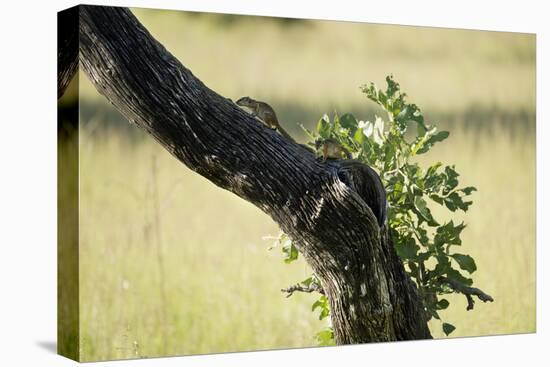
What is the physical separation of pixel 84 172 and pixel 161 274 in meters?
0.74

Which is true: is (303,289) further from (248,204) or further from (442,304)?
(442,304)

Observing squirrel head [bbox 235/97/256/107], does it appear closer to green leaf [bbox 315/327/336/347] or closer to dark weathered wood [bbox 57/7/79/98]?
dark weathered wood [bbox 57/7/79/98]

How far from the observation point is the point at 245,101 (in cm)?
592

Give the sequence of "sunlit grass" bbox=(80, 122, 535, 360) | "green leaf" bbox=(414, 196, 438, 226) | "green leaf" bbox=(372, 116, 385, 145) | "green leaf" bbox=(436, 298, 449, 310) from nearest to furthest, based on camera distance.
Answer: "sunlit grass" bbox=(80, 122, 535, 360)
"green leaf" bbox=(414, 196, 438, 226)
"green leaf" bbox=(372, 116, 385, 145)
"green leaf" bbox=(436, 298, 449, 310)

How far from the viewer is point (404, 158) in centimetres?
615

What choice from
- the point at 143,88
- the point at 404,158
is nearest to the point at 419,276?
the point at 404,158

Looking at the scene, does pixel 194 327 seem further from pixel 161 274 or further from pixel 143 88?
pixel 143 88

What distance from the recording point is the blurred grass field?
5535 millimetres

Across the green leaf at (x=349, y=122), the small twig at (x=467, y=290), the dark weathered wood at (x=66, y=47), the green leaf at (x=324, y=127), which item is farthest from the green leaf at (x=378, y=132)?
the dark weathered wood at (x=66, y=47)

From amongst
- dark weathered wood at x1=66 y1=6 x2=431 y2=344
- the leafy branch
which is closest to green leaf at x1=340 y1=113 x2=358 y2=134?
the leafy branch

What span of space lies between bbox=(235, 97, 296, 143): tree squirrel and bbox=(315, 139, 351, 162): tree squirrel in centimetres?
16

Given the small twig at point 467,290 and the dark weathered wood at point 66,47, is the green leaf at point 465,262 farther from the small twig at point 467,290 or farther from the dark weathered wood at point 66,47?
the dark weathered wood at point 66,47

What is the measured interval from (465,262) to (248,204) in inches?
53.0

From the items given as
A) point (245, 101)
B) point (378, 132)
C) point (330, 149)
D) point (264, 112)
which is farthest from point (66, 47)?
point (378, 132)
